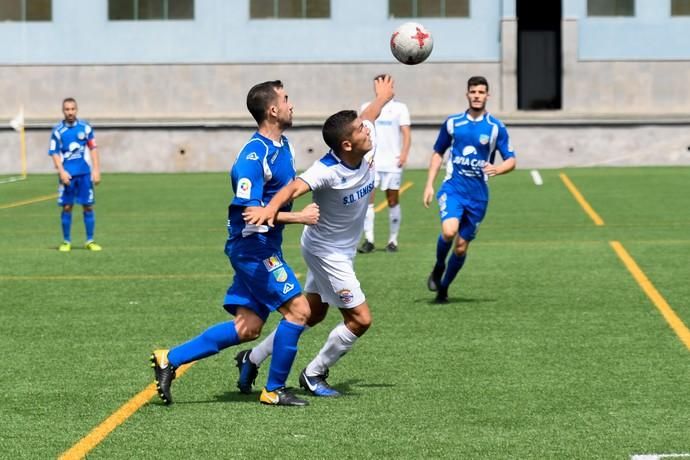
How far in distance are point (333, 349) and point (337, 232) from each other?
28.6 inches

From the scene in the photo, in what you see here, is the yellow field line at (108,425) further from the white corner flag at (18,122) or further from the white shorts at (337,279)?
the white corner flag at (18,122)

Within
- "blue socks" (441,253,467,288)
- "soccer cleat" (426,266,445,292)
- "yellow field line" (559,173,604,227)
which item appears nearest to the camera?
"blue socks" (441,253,467,288)

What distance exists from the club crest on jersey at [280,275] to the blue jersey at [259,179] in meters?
0.16

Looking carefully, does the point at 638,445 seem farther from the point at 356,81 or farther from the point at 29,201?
the point at 356,81

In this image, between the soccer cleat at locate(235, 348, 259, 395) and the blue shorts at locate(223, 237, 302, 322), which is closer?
the blue shorts at locate(223, 237, 302, 322)

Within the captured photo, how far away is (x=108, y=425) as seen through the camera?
25.5 feet

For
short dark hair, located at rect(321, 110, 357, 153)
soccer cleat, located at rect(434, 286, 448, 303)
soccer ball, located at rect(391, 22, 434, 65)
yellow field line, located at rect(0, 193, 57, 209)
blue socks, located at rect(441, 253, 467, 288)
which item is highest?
soccer ball, located at rect(391, 22, 434, 65)

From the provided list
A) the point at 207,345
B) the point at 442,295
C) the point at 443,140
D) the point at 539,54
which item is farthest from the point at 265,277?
the point at 539,54

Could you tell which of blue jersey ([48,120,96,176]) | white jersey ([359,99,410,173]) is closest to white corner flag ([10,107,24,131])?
blue jersey ([48,120,96,176])

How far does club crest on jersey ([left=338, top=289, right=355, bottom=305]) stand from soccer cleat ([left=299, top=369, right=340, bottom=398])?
507 millimetres

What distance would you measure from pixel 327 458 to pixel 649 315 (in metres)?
5.72

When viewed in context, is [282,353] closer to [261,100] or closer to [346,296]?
[346,296]

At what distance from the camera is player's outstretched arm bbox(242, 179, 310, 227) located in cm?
784

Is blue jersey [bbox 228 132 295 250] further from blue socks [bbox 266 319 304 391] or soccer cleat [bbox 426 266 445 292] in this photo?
soccer cleat [bbox 426 266 445 292]
